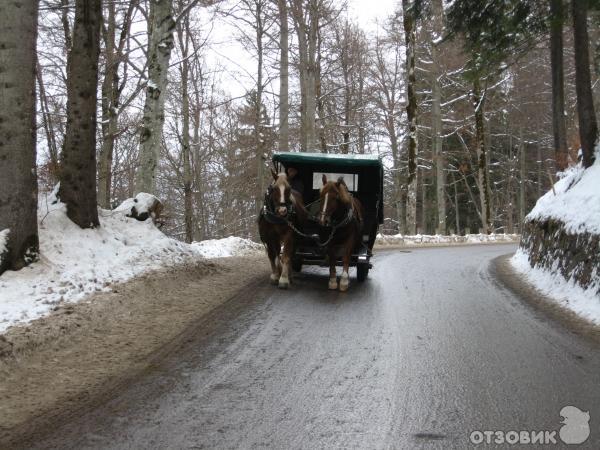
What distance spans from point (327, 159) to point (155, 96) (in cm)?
406

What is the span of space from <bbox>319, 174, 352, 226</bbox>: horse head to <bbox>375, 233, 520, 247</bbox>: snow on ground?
43.5 ft

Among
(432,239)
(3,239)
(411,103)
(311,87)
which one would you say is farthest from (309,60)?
(3,239)

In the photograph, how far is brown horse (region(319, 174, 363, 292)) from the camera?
854 cm

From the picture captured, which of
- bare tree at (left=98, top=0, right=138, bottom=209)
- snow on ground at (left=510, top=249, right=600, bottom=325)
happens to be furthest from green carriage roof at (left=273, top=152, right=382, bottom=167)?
bare tree at (left=98, top=0, right=138, bottom=209)

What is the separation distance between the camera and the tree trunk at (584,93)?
11609 millimetres

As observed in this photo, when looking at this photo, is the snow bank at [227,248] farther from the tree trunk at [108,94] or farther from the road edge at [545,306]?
the road edge at [545,306]

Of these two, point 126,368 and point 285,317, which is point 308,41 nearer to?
point 285,317

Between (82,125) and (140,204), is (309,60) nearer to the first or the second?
(140,204)

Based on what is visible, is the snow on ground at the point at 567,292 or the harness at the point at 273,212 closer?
the snow on ground at the point at 567,292

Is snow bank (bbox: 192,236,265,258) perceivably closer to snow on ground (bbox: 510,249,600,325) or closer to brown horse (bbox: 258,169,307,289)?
brown horse (bbox: 258,169,307,289)

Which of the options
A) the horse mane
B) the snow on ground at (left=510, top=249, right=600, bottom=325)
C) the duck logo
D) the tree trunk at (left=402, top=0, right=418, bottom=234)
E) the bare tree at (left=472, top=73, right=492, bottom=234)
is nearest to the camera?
the duck logo

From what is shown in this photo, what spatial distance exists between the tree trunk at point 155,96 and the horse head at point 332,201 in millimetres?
4340

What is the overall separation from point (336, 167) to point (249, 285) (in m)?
3.29

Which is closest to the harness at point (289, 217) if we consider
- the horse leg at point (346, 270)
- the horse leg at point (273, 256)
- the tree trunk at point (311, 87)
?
the horse leg at point (346, 270)
